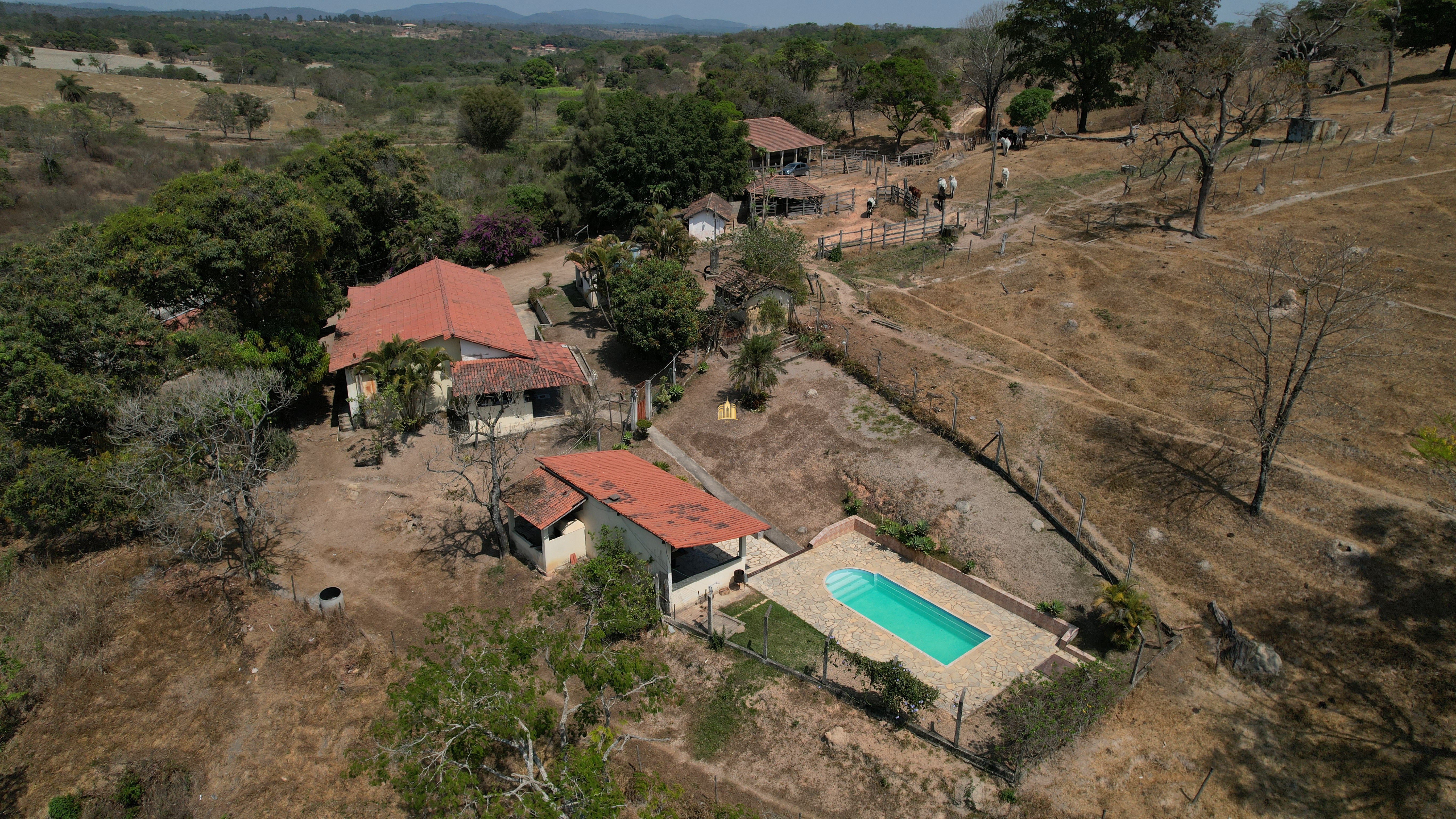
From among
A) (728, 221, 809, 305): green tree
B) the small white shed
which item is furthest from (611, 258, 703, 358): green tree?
the small white shed

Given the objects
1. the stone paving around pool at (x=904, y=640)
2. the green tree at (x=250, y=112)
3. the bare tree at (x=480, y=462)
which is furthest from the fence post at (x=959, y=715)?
the green tree at (x=250, y=112)

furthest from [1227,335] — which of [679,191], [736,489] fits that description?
[679,191]

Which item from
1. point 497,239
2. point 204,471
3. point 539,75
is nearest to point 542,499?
point 204,471

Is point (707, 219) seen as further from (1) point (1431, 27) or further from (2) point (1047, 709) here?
(1) point (1431, 27)

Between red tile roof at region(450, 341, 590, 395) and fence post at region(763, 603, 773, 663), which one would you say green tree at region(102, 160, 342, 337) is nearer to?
red tile roof at region(450, 341, 590, 395)

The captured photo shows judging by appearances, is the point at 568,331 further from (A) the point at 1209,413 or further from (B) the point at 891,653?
(A) the point at 1209,413

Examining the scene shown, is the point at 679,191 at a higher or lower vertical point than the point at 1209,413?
higher

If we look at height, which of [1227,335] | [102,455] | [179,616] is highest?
[1227,335]
